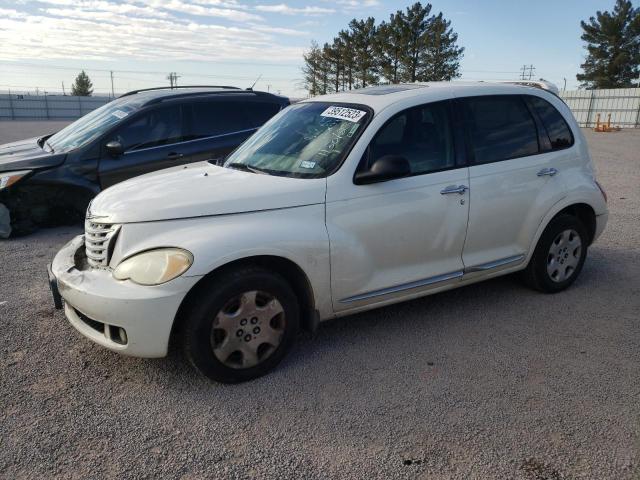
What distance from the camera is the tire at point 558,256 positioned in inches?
184

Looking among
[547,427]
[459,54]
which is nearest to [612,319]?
[547,427]

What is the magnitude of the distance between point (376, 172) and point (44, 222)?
501 cm

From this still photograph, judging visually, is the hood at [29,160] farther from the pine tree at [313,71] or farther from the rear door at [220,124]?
the pine tree at [313,71]

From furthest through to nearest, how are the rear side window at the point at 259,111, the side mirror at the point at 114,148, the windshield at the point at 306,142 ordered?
the rear side window at the point at 259,111, the side mirror at the point at 114,148, the windshield at the point at 306,142

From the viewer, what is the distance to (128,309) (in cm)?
307

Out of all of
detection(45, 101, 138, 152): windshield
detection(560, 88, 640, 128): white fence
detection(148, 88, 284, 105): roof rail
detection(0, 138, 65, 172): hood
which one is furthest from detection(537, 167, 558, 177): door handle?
detection(560, 88, 640, 128): white fence

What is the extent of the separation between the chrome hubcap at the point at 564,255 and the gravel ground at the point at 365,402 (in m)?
0.31

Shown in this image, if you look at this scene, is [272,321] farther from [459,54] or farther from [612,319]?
[459,54]

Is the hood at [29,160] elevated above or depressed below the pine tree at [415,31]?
below

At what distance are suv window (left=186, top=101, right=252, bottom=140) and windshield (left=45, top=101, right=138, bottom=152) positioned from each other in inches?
29.9

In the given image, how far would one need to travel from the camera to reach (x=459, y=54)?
141 ft

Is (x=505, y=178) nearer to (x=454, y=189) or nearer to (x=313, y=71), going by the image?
(x=454, y=189)

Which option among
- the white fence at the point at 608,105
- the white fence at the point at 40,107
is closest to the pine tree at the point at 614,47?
the white fence at the point at 608,105


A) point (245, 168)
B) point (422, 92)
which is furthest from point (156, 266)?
point (422, 92)
